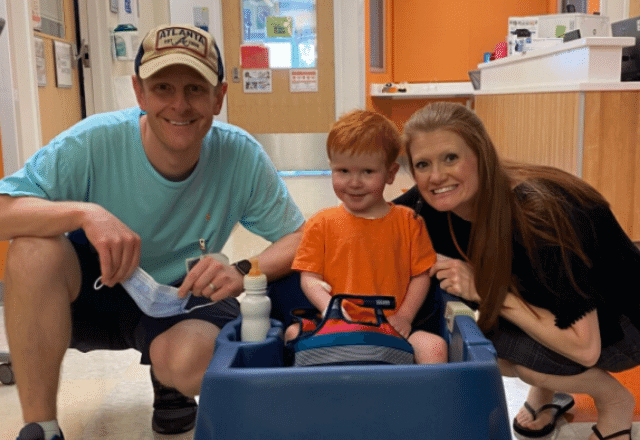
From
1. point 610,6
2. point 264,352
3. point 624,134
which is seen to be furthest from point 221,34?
point 264,352

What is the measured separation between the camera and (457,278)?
134 centimetres

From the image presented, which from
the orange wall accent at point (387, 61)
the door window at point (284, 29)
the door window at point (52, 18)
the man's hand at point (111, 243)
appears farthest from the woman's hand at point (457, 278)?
the orange wall accent at point (387, 61)

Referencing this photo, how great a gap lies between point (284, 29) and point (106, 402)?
5706mm

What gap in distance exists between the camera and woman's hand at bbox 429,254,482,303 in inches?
51.8

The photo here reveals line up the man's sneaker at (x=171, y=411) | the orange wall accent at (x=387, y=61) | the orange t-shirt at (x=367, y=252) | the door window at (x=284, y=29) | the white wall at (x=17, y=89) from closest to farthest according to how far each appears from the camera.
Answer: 1. the orange t-shirt at (x=367, y=252)
2. the man's sneaker at (x=171, y=411)
3. the white wall at (x=17, y=89)
4. the door window at (x=284, y=29)
5. the orange wall accent at (x=387, y=61)

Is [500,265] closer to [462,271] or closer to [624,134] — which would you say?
[462,271]

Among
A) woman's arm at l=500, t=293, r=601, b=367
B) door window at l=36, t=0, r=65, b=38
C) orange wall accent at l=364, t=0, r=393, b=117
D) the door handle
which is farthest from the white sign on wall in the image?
woman's arm at l=500, t=293, r=601, b=367

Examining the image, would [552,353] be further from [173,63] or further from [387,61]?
[387,61]

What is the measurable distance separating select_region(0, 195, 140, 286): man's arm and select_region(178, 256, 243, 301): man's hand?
0.11m

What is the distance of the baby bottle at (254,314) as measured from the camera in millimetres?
1211

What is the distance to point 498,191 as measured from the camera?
1297 mm

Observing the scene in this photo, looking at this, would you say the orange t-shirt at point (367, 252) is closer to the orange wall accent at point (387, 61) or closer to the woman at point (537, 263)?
the woman at point (537, 263)

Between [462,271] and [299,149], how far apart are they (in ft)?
19.2

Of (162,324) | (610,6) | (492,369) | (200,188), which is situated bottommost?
(162,324)
